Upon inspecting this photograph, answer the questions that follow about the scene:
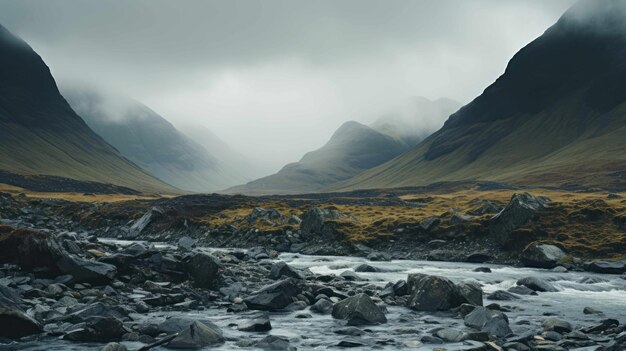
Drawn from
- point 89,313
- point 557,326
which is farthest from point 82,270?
point 557,326

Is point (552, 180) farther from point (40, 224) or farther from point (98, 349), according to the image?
point (98, 349)

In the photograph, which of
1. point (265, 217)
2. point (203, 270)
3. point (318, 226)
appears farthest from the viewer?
point (265, 217)

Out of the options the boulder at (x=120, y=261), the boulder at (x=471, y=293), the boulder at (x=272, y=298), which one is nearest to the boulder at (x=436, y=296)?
the boulder at (x=471, y=293)

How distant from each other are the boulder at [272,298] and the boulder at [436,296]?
7559 mm

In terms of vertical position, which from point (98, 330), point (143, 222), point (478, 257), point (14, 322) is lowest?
point (478, 257)

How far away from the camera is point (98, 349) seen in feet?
59.8

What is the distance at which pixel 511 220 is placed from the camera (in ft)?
193

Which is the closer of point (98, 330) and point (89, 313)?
point (98, 330)

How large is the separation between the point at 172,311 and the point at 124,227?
63681 mm

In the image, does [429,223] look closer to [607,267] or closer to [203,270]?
[607,267]

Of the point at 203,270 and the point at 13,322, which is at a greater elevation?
the point at 13,322

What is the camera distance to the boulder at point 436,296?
93.3ft

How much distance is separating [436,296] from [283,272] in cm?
1259

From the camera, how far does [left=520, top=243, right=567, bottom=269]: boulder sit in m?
50.2
